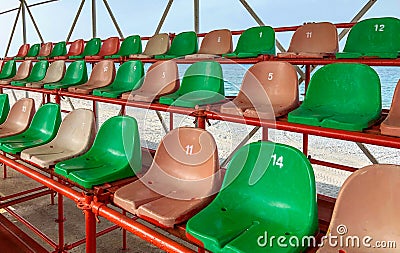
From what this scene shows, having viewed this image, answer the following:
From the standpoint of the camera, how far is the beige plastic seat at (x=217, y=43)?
4.17 m

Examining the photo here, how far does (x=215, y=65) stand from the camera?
3.02m

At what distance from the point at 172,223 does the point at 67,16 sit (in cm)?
786

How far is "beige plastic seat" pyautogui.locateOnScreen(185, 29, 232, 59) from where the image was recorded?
4172 millimetres

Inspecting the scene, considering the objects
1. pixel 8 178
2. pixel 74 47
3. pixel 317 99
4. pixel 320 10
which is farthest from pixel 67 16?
pixel 317 99

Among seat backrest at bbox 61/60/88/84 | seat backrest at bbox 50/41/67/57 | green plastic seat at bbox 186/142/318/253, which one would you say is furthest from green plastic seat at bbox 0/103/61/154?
seat backrest at bbox 50/41/67/57

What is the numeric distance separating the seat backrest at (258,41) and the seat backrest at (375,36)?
779 millimetres

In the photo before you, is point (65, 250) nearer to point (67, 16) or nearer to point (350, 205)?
point (350, 205)

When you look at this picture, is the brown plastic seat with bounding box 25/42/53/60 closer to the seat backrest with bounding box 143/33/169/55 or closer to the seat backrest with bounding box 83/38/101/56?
the seat backrest with bounding box 83/38/101/56

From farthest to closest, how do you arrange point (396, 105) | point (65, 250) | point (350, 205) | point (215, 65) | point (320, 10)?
point (320, 10) < point (215, 65) < point (65, 250) < point (396, 105) < point (350, 205)

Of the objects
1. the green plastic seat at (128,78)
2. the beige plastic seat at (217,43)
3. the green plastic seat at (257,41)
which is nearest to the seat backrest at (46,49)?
the green plastic seat at (128,78)

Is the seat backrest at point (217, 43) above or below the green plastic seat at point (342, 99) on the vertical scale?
above

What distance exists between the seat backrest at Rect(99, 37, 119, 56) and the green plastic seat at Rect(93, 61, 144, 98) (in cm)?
179

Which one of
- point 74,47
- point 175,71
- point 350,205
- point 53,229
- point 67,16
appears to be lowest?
point 53,229

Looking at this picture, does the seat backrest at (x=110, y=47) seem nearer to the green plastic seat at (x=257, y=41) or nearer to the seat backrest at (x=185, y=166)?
the green plastic seat at (x=257, y=41)
